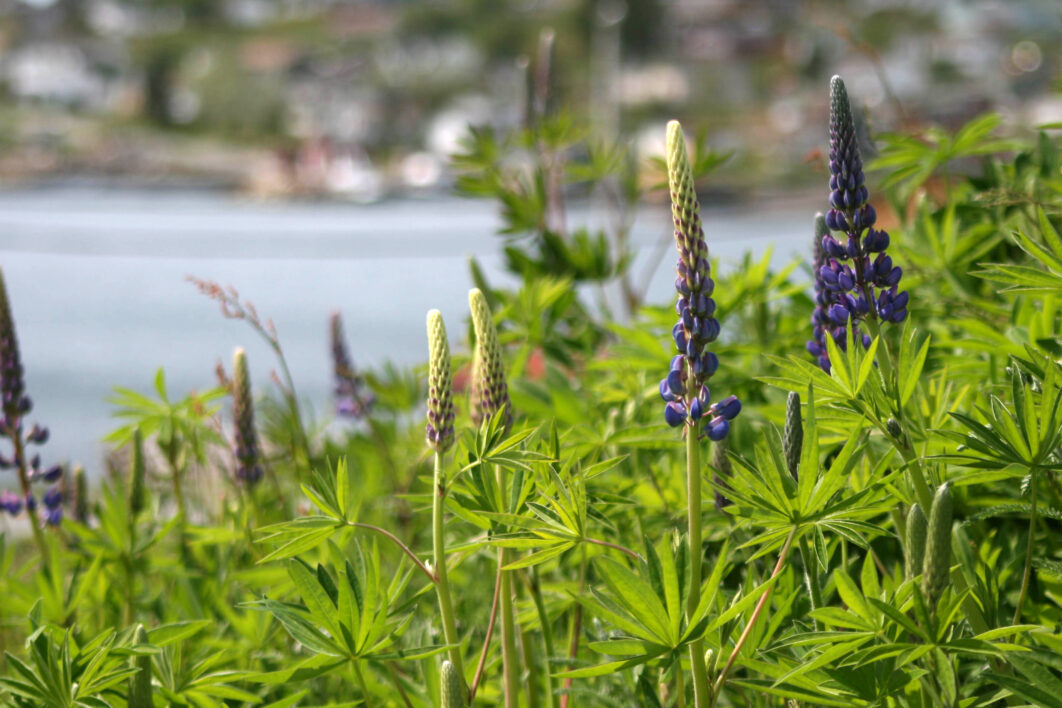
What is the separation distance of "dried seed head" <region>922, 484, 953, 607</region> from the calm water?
0.74 meters

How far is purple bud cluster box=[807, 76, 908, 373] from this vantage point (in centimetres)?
65

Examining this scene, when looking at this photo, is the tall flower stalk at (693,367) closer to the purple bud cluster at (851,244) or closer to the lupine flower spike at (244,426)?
the purple bud cluster at (851,244)

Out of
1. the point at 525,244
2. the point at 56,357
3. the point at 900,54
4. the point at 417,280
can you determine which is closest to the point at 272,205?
the point at 417,280

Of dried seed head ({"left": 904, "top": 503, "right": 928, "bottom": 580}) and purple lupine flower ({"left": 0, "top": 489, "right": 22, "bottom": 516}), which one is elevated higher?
dried seed head ({"left": 904, "top": 503, "right": 928, "bottom": 580})

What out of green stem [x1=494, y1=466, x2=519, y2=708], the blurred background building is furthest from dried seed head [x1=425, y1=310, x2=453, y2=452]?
the blurred background building

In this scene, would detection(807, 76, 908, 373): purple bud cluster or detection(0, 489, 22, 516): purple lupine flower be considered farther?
detection(0, 489, 22, 516): purple lupine flower

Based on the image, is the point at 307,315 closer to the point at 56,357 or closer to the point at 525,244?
the point at 56,357

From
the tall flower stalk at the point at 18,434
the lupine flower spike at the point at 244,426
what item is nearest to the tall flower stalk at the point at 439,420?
the lupine flower spike at the point at 244,426

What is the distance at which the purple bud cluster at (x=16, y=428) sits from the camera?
108 cm

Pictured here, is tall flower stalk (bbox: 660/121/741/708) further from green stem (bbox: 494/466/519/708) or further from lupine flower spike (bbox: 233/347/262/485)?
lupine flower spike (bbox: 233/347/262/485)

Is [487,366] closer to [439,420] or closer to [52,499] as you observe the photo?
[439,420]

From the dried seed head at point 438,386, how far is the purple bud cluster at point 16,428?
24.9 inches

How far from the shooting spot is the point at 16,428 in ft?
3.76

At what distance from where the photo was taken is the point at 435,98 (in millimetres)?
53406
